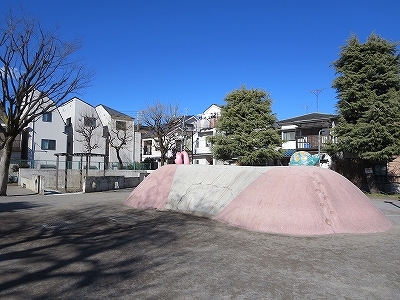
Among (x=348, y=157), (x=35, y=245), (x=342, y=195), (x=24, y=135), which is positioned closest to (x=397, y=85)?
(x=348, y=157)

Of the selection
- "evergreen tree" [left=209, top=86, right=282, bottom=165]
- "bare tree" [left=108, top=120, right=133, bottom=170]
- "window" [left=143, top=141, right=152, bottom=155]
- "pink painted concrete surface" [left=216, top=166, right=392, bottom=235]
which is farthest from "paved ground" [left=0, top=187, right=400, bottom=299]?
"window" [left=143, top=141, right=152, bottom=155]

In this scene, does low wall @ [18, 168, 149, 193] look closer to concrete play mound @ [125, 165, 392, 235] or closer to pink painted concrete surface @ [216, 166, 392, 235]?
concrete play mound @ [125, 165, 392, 235]

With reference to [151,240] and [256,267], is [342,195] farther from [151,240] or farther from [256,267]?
[151,240]

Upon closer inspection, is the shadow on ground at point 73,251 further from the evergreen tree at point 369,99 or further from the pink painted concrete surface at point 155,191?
the evergreen tree at point 369,99

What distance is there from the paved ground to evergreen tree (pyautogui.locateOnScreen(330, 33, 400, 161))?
14360 mm

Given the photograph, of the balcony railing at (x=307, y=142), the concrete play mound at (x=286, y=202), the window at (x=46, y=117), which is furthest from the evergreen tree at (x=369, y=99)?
the window at (x=46, y=117)

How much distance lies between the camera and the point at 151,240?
660 centimetres

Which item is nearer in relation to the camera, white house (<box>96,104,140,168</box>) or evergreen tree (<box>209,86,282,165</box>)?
evergreen tree (<box>209,86,282,165</box>)

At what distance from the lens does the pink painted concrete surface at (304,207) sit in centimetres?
738

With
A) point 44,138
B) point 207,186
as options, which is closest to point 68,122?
point 44,138

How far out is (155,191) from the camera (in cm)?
1197

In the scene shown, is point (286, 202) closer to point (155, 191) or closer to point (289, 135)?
point (155, 191)

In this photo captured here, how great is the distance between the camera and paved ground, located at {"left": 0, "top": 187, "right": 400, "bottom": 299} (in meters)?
3.87

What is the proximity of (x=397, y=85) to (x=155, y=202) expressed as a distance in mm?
19547
